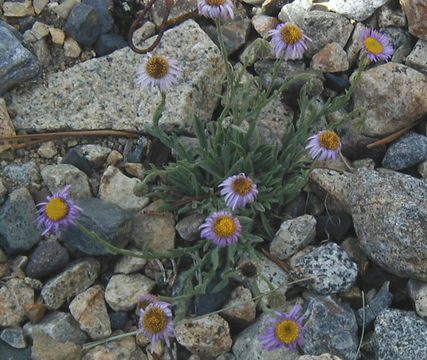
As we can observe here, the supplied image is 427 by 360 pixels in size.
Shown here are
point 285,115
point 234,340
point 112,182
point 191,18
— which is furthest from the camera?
point 191,18

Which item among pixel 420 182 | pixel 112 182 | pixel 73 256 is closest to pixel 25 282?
pixel 73 256

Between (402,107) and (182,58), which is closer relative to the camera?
(402,107)

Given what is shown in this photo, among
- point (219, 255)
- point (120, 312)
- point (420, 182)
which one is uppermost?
point (420, 182)

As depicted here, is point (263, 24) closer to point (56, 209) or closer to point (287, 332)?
point (56, 209)

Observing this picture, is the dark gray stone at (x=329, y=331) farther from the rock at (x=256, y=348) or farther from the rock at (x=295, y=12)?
the rock at (x=295, y=12)

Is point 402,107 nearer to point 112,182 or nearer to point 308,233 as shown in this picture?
point 308,233

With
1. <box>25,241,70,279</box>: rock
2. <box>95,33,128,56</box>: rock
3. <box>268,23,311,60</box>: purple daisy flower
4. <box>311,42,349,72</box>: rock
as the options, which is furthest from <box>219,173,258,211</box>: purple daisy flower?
<box>95,33,128,56</box>: rock

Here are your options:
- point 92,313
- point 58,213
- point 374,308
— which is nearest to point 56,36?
point 58,213
